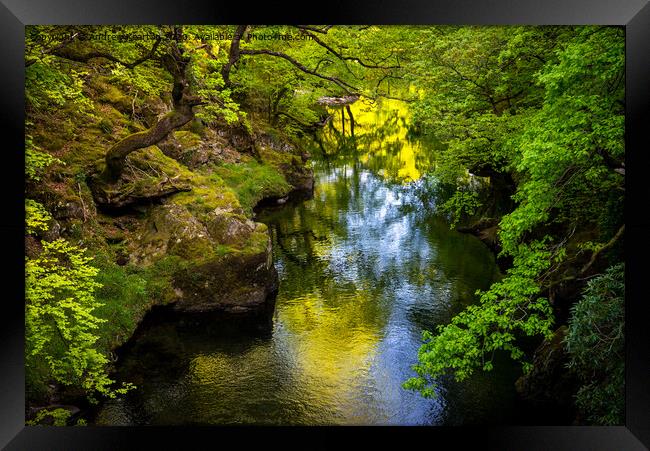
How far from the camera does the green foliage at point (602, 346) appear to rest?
18.4 ft

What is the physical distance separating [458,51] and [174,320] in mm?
8149

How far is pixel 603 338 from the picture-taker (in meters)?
5.66

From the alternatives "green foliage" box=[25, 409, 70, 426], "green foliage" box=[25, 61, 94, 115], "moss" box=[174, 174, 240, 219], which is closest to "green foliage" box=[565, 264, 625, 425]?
"green foliage" box=[25, 409, 70, 426]

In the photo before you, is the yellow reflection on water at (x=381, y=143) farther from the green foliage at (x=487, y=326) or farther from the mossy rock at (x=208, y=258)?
the green foliage at (x=487, y=326)

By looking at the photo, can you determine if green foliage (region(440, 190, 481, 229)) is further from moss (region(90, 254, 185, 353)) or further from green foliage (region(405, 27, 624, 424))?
moss (region(90, 254, 185, 353))

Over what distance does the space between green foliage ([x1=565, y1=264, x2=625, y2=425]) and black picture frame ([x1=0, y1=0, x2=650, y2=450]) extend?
13cm

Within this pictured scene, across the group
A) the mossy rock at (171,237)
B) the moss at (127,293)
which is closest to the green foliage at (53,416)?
the moss at (127,293)

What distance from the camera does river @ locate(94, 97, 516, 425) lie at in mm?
7895

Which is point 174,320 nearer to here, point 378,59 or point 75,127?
point 75,127
